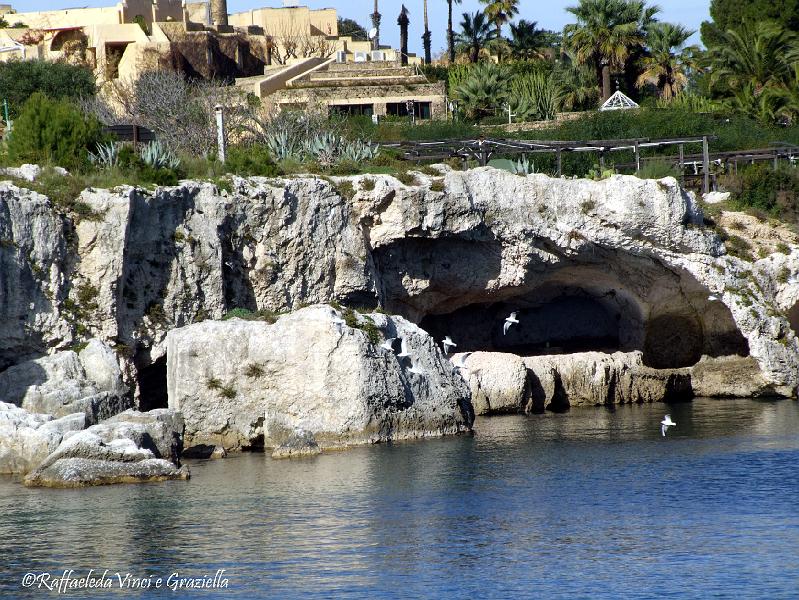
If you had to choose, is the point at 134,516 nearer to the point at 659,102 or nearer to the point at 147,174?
the point at 147,174

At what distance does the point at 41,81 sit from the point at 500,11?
29.4 meters

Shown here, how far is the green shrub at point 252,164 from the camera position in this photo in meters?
35.9

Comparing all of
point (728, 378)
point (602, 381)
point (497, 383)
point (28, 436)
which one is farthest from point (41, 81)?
point (28, 436)

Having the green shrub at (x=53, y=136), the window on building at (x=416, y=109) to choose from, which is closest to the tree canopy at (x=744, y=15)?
the window on building at (x=416, y=109)

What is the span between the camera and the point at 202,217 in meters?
33.9

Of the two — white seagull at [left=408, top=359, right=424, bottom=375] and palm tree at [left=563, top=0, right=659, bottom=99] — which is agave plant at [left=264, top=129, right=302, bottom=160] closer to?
white seagull at [left=408, top=359, right=424, bottom=375]

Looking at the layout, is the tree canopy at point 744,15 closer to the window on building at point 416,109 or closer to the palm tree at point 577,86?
the palm tree at point 577,86

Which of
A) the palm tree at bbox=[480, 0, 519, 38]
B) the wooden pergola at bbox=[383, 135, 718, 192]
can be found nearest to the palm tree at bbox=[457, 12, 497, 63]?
the palm tree at bbox=[480, 0, 519, 38]

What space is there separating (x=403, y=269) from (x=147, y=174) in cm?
810

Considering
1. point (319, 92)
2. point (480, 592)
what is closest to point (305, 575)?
point (480, 592)

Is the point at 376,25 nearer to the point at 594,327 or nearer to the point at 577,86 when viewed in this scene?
the point at 577,86

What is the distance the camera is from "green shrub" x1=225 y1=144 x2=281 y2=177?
1414 inches

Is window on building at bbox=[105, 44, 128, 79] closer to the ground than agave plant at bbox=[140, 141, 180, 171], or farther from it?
farther from it

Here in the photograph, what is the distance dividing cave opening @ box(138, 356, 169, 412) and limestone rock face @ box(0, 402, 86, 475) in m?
6.12
